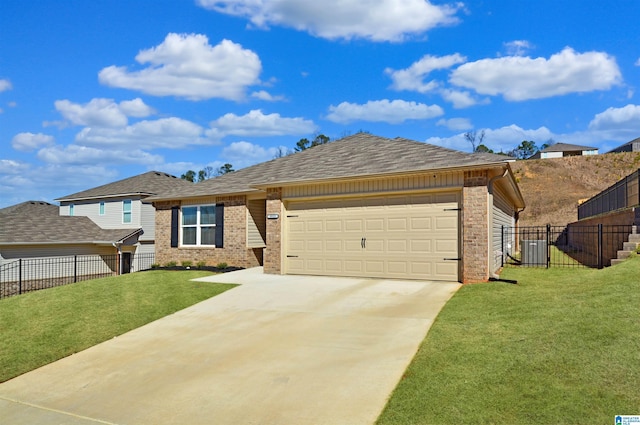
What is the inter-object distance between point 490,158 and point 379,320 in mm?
5698

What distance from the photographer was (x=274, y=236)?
14172mm

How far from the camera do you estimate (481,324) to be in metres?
6.98

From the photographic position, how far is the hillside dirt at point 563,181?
43562 mm

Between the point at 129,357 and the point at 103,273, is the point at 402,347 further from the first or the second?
the point at 103,273

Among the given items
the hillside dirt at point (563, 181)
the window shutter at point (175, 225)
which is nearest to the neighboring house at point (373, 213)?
the window shutter at point (175, 225)

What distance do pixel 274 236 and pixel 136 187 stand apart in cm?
1850

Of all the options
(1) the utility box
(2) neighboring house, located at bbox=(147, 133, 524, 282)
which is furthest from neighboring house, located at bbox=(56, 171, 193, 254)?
(1) the utility box

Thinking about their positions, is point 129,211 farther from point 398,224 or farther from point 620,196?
point 620,196

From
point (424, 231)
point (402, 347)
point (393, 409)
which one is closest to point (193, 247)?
point (424, 231)

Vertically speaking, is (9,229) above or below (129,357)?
above

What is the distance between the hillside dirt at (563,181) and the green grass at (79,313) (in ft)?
131

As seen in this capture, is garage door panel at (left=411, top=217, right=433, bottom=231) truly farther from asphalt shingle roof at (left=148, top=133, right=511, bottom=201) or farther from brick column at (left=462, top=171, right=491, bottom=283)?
asphalt shingle roof at (left=148, top=133, right=511, bottom=201)

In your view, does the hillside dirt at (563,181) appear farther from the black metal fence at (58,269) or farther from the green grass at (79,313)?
the green grass at (79,313)

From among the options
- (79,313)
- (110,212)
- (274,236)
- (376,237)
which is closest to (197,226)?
(274,236)
